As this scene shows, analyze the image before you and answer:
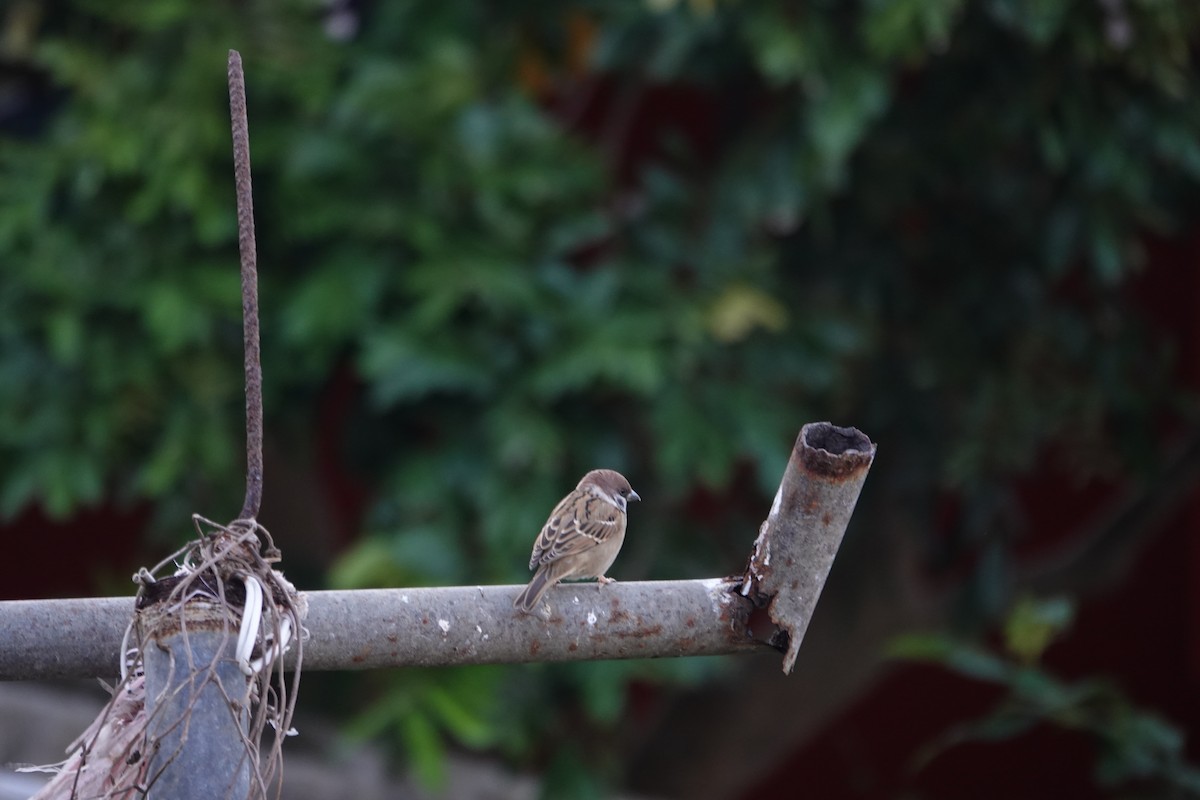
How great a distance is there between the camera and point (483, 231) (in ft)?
14.5

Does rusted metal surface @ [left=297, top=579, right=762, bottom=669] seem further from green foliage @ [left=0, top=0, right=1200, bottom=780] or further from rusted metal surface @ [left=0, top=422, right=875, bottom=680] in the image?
green foliage @ [left=0, top=0, right=1200, bottom=780]

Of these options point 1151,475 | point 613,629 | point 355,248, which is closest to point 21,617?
point 613,629

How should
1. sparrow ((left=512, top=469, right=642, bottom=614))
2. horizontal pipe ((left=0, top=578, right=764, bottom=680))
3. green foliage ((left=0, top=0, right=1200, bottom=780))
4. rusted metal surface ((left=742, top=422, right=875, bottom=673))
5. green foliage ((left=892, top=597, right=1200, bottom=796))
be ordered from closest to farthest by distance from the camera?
horizontal pipe ((left=0, top=578, right=764, bottom=680))
rusted metal surface ((left=742, top=422, right=875, bottom=673))
sparrow ((left=512, top=469, right=642, bottom=614))
green foliage ((left=892, top=597, right=1200, bottom=796))
green foliage ((left=0, top=0, right=1200, bottom=780))

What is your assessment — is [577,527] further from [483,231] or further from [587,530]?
[483,231]

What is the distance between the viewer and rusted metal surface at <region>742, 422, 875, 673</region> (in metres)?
1.84

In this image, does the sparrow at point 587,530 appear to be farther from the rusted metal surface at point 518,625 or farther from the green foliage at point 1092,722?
the green foliage at point 1092,722

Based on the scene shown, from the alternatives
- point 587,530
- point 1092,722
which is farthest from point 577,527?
point 1092,722

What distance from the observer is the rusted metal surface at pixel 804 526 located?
184 centimetres

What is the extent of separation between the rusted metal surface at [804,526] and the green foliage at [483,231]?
2.12 meters

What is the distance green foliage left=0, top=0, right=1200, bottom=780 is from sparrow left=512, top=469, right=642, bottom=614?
834 millimetres

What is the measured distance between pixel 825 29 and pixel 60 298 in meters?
2.51

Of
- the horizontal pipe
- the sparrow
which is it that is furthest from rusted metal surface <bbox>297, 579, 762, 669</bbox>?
the sparrow

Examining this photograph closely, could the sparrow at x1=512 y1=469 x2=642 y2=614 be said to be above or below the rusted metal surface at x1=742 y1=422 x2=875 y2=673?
above

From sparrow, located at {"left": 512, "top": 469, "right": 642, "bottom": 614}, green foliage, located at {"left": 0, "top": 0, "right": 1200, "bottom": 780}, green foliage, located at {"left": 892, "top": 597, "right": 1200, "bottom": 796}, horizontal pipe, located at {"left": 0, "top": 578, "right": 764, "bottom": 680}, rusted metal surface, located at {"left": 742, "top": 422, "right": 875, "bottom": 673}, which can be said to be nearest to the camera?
horizontal pipe, located at {"left": 0, "top": 578, "right": 764, "bottom": 680}
